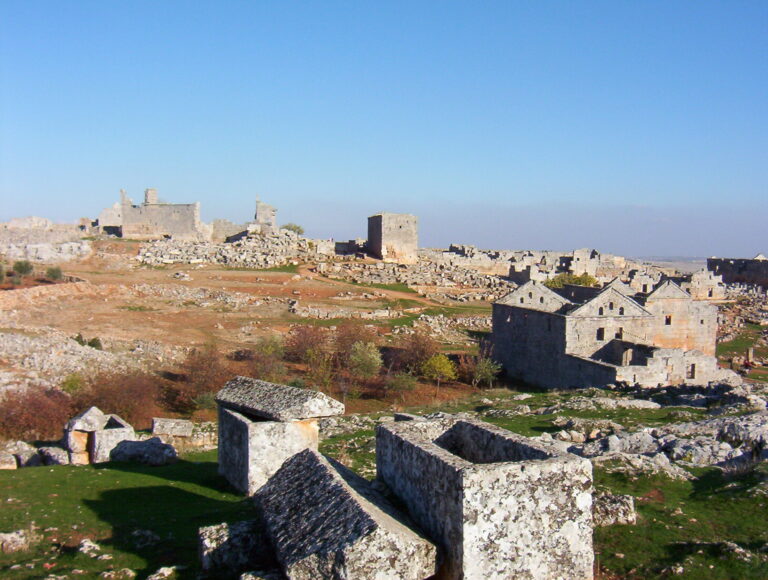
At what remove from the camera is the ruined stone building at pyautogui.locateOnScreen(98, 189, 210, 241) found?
6688 centimetres

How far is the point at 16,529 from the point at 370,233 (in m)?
60.3

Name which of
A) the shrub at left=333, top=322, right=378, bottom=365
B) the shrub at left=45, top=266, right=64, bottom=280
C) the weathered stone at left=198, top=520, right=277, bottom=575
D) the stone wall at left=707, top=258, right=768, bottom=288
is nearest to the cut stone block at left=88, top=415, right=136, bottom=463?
the weathered stone at left=198, top=520, right=277, bottom=575

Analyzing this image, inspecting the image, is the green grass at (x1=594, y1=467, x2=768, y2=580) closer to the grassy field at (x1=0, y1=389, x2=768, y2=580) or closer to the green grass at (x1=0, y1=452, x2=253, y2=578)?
the grassy field at (x1=0, y1=389, x2=768, y2=580)

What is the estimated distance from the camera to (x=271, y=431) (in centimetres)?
973

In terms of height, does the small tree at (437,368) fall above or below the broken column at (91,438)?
below

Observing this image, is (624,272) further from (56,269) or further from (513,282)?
(56,269)

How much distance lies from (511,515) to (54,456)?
1117cm

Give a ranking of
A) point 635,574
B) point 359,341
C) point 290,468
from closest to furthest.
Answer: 1. point 635,574
2. point 290,468
3. point 359,341

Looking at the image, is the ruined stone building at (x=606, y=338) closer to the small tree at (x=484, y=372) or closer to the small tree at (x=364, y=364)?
the small tree at (x=484, y=372)

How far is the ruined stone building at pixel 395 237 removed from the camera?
64.4 meters

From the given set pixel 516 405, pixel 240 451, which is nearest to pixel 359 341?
Result: pixel 516 405

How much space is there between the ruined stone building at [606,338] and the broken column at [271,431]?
17.2 metres

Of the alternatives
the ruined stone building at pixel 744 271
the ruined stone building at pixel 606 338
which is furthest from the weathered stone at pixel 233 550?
the ruined stone building at pixel 744 271

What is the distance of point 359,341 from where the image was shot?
105 ft
